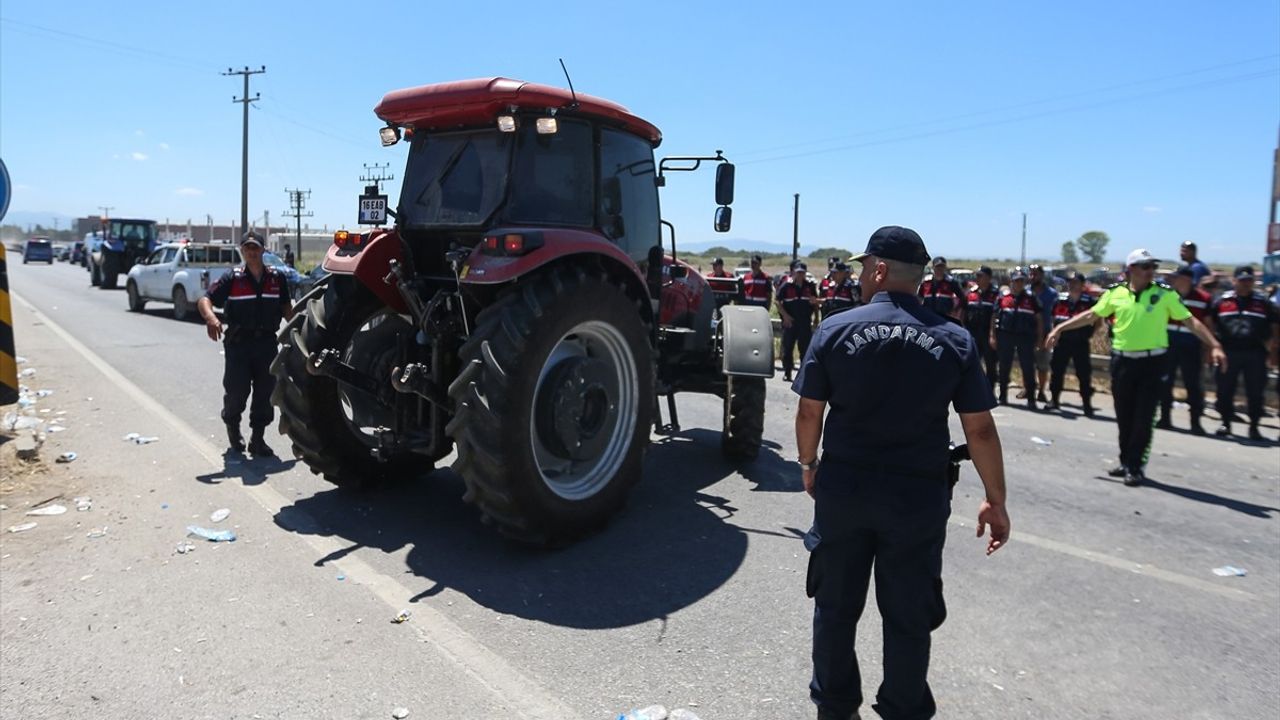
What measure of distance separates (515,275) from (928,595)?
2.62 m

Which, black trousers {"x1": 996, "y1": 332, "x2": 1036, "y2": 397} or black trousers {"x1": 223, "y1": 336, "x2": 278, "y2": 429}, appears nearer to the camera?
black trousers {"x1": 223, "y1": 336, "x2": 278, "y2": 429}

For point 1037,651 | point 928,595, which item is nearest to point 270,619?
point 928,595

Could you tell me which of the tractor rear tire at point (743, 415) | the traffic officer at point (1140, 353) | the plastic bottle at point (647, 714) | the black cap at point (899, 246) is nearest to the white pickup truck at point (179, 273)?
the tractor rear tire at point (743, 415)

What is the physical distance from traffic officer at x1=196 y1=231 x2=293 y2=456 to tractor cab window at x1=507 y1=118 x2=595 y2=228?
2.95m

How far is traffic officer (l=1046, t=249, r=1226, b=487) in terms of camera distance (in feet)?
23.1

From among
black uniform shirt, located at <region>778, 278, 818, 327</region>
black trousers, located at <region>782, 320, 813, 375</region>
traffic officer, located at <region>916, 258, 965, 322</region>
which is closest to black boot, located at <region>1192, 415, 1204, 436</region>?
traffic officer, located at <region>916, 258, 965, 322</region>

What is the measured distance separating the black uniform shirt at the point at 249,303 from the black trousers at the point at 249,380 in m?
0.09

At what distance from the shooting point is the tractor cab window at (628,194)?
5691 millimetres

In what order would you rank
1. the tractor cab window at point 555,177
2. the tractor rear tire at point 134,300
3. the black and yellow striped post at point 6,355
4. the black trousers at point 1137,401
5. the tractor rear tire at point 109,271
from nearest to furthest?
the tractor cab window at point 555,177
the black trousers at point 1137,401
the black and yellow striped post at point 6,355
the tractor rear tire at point 134,300
the tractor rear tire at point 109,271

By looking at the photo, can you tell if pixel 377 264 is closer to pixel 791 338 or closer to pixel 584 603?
pixel 584 603

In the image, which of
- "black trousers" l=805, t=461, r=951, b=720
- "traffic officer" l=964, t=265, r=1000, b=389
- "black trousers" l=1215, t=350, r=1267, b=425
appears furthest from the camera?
"traffic officer" l=964, t=265, r=1000, b=389

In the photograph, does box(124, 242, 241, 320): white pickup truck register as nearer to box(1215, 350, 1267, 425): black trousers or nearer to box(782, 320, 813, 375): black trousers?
box(782, 320, 813, 375): black trousers

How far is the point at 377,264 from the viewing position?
5305 mm

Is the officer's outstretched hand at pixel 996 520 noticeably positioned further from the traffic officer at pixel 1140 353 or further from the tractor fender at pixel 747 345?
the traffic officer at pixel 1140 353
